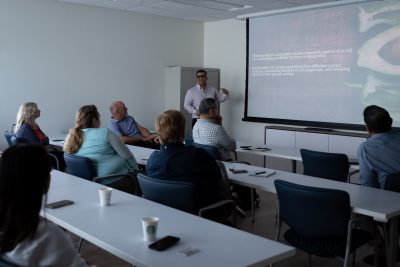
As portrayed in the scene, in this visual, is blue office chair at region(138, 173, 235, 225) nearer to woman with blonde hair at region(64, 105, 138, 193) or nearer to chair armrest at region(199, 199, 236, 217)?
chair armrest at region(199, 199, 236, 217)

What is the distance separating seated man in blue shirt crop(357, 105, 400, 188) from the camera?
3.33 m

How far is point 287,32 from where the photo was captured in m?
7.16

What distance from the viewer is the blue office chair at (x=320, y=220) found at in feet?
8.37

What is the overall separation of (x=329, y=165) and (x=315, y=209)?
161 cm

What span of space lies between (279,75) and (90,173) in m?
4.41

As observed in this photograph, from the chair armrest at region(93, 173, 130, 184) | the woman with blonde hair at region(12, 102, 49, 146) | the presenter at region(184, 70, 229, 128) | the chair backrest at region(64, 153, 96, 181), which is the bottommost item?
the chair armrest at region(93, 173, 130, 184)

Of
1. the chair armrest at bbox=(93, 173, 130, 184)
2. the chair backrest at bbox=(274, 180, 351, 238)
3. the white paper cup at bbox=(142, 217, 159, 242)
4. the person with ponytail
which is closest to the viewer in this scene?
the person with ponytail

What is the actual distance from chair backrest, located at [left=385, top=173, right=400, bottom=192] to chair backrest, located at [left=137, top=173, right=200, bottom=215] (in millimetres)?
1454

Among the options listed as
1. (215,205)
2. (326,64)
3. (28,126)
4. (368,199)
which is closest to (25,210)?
(215,205)

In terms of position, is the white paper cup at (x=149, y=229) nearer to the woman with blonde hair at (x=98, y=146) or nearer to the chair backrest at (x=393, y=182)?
the woman with blonde hair at (x=98, y=146)

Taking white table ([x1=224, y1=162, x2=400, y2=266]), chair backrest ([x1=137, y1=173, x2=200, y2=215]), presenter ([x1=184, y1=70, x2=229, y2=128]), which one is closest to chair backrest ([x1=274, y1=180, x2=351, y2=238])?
white table ([x1=224, y1=162, x2=400, y2=266])

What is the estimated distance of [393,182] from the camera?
3.22 meters

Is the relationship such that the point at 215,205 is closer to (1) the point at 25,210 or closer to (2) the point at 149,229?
(2) the point at 149,229

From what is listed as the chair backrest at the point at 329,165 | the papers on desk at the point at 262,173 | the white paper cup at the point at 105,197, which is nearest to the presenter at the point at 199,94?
the chair backrest at the point at 329,165
